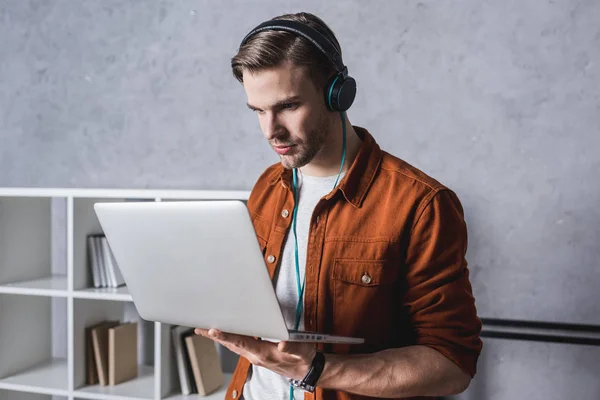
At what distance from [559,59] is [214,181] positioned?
1.30m

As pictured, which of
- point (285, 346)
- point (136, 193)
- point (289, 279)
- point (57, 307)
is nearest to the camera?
point (285, 346)

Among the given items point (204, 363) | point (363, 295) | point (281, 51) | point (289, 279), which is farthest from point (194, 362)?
point (281, 51)

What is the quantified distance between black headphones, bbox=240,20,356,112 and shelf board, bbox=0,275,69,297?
1.40 meters

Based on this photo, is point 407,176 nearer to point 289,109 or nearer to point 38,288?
point 289,109

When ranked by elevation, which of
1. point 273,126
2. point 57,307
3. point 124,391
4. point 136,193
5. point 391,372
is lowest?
point 124,391

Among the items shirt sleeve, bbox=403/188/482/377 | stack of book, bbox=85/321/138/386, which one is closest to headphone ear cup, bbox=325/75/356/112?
shirt sleeve, bbox=403/188/482/377

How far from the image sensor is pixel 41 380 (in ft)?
7.90

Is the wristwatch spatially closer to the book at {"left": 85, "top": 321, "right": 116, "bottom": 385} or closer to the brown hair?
the brown hair

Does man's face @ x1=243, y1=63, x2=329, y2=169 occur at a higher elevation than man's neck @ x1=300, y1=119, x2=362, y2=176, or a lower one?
higher

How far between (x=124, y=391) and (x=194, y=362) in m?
0.29

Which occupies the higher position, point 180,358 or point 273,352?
point 273,352

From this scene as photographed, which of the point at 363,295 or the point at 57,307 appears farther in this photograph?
the point at 57,307

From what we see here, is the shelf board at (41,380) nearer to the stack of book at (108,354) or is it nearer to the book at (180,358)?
the stack of book at (108,354)

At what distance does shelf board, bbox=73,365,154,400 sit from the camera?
222cm
